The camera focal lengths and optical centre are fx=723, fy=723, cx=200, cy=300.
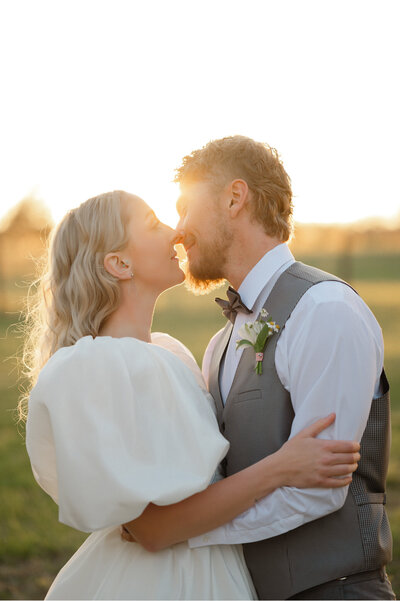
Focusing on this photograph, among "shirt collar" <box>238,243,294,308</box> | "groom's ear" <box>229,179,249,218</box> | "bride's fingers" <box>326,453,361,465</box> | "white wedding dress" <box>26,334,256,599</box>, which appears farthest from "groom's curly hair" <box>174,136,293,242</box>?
"bride's fingers" <box>326,453,361,465</box>

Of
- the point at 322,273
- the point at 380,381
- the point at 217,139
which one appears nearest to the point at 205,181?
the point at 217,139

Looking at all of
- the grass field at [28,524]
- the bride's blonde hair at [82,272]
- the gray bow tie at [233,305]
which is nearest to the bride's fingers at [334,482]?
the gray bow tie at [233,305]

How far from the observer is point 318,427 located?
2.69 m

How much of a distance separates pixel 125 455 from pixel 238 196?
4.74 ft

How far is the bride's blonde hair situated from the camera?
305 centimetres

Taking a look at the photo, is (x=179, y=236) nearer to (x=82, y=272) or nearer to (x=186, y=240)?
(x=186, y=240)

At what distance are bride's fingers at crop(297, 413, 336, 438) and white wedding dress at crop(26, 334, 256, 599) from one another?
12.6 inches

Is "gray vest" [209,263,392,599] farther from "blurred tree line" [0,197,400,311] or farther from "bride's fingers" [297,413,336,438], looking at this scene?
"blurred tree line" [0,197,400,311]

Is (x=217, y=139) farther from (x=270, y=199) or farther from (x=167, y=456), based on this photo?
(x=167, y=456)

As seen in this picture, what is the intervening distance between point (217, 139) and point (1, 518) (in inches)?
163

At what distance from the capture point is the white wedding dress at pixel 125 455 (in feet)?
8.62

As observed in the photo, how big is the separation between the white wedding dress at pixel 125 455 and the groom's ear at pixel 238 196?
3.07ft

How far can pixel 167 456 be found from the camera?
2.70 m

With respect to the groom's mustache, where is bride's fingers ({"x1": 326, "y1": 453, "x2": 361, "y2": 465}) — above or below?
below
